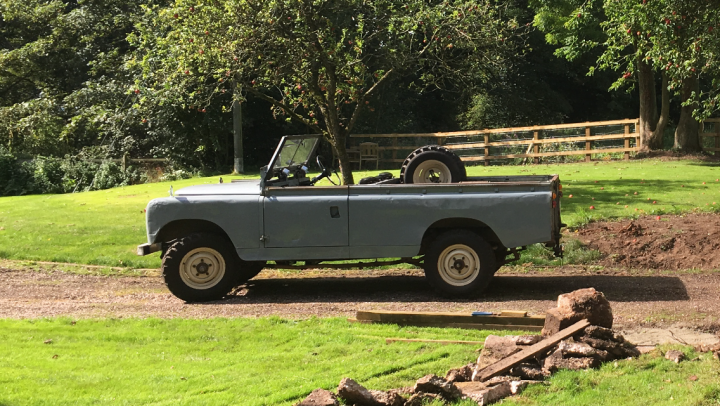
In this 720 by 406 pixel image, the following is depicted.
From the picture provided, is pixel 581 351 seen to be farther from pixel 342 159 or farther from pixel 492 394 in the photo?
pixel 342 159

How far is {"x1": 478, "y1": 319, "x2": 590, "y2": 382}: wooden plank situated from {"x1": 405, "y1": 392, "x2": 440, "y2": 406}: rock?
539 millimetres

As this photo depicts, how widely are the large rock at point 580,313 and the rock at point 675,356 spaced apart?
2.02ft

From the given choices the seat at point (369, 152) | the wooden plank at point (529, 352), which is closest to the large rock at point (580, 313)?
the wooden plank at point (529, 352)

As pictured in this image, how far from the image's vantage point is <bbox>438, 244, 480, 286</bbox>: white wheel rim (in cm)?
888

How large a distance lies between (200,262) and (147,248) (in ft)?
2.24

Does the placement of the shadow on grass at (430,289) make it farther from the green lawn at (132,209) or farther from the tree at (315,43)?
the tree at (315,43)

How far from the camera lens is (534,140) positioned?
27938 millimetres

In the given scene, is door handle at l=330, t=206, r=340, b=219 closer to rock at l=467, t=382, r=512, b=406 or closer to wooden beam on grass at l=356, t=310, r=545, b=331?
wooden beam on grass at l=356, t=310, r=545, b=331

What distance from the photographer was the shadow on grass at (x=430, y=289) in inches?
347

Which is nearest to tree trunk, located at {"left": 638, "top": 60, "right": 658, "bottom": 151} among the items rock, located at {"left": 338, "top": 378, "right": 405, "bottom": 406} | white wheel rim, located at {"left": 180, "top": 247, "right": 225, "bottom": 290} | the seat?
the seat

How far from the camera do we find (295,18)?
13.9 metres

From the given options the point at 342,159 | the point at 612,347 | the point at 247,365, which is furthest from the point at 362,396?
the point at 342,159

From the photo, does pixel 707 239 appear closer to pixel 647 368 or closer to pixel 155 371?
pixel 647 368

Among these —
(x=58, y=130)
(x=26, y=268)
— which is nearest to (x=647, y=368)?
(x=26, y=268)
